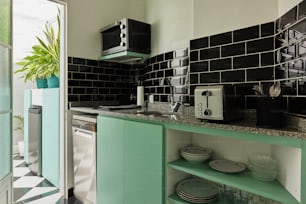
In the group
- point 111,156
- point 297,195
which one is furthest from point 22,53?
point 297,195

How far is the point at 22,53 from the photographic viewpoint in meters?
3.94

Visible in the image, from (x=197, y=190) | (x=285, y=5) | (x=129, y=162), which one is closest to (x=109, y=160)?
(x=129, y=162)

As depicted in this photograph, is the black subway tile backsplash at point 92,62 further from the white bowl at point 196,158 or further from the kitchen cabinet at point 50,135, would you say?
the white bowl at point 196,158

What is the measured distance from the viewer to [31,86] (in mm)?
4047

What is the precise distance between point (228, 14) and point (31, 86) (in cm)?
410

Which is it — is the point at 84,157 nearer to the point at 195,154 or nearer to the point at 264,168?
the point at 195,154

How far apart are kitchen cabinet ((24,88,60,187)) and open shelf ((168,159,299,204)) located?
5.49 ft

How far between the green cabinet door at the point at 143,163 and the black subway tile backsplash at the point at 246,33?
2.62ft

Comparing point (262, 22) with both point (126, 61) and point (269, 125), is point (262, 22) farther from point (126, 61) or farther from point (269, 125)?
point (126, 61)

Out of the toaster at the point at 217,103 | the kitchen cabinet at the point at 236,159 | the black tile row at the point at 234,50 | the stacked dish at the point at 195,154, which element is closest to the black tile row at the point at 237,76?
the black tile row at the point at 234,50

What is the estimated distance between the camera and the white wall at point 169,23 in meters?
1.75

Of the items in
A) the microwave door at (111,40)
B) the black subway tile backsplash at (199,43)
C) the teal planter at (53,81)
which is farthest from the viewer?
the teal planter at (53,81)

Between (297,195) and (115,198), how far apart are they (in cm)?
128

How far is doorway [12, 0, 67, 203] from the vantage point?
2.17 metres
